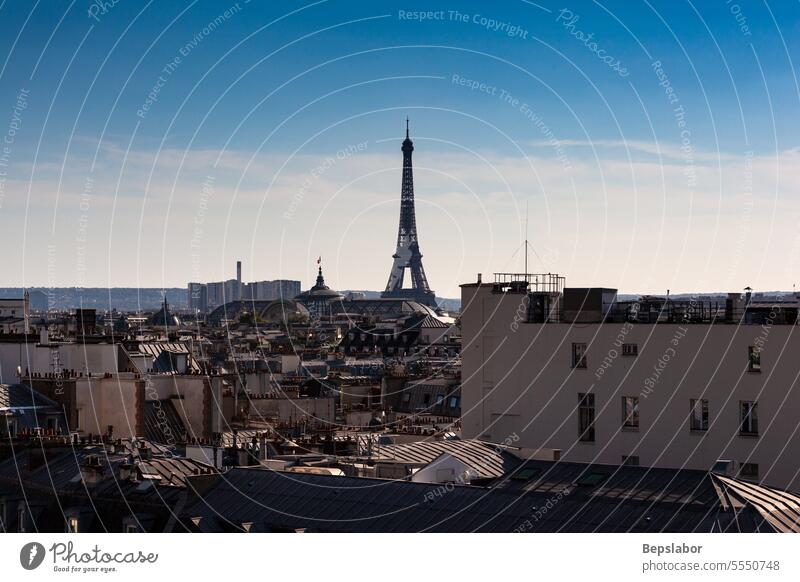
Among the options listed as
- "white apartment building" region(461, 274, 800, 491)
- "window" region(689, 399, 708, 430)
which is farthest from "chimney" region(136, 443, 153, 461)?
"window" region(689, 399, 708, 430)

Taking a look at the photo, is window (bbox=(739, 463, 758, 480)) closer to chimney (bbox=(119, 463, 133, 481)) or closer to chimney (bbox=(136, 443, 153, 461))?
chimney (bbox=(136, 443, 153, 461))

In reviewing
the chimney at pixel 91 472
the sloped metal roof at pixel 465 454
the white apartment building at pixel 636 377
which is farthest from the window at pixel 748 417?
the chimney at pixel 91 472

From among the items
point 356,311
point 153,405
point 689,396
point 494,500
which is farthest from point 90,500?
point 356,311

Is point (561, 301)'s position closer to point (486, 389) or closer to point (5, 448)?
point (486, 389)

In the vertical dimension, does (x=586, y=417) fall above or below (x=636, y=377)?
below

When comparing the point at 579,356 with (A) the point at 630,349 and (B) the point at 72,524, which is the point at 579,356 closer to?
(A) the point at 630,349

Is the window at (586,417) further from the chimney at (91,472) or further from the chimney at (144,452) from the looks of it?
the chimney at (91,472)
